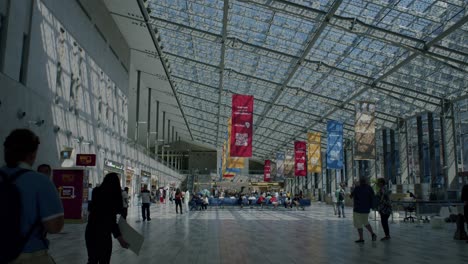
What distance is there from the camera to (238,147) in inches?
746

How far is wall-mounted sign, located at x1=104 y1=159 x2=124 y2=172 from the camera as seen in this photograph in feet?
77.1

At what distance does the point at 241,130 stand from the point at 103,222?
48.8ft

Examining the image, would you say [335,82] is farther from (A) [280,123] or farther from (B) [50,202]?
(B) [50,202]

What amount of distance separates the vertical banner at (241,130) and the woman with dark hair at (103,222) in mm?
14356

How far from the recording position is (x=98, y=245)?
4.30 meters

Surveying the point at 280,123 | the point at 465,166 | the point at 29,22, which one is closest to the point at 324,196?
the point at 280,123

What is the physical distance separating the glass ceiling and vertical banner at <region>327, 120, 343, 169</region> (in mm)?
3131

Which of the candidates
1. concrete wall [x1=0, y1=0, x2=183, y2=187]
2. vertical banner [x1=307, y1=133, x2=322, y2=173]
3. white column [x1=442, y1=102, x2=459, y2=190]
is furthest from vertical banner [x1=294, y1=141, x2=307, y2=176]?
concrete wall [x1=0, y1=0, x2=183, y2=187]

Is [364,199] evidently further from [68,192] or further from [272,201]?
[272,201]

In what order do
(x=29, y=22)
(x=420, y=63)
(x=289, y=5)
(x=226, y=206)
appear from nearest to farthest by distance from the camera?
(x=29, y=22) < (x=289, y=5) < (x=420, y=63) < (x=226, y=206)

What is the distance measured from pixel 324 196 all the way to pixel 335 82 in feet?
73.5

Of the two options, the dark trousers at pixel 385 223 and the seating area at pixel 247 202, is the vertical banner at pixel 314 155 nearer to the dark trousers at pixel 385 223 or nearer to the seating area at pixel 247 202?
the seating area at pixel 247 202

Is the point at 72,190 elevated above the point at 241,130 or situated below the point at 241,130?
below

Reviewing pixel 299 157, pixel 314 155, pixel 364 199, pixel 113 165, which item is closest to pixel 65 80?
pixel 113 165
